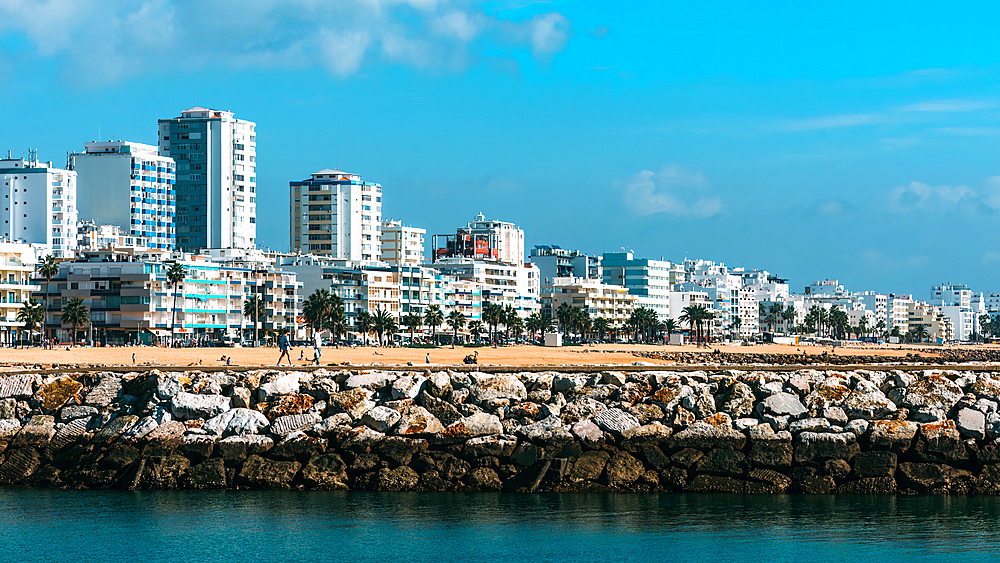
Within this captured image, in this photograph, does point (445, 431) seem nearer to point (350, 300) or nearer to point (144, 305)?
point (144, 305)

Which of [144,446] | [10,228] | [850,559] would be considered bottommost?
[850,559]

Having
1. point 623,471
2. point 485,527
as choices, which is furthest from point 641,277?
point 485,527

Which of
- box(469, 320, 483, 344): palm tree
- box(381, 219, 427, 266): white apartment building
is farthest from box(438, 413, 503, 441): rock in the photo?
box(381, 219, 427, 266): white apartment building

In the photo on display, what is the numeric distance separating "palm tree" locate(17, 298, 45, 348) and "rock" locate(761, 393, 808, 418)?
8398cm

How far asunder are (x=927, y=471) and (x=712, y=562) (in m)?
6.40

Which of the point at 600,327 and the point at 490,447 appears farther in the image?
the point at 600,327

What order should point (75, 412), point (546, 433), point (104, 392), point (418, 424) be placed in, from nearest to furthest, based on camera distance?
point (546, 433), point (418, 424), point (75, 412), point (104, 392)

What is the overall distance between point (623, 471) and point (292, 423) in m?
7.32

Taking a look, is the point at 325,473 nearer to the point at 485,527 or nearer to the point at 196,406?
the point at 196,406

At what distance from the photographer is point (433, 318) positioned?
425ft

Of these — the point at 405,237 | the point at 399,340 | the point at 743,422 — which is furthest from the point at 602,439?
the point at 405,237

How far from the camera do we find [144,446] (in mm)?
26500

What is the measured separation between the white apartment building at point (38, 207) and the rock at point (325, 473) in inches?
5202

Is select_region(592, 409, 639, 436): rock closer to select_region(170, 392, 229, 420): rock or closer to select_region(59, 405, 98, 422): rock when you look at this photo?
select_region(170, 392, 229, 420): rock
